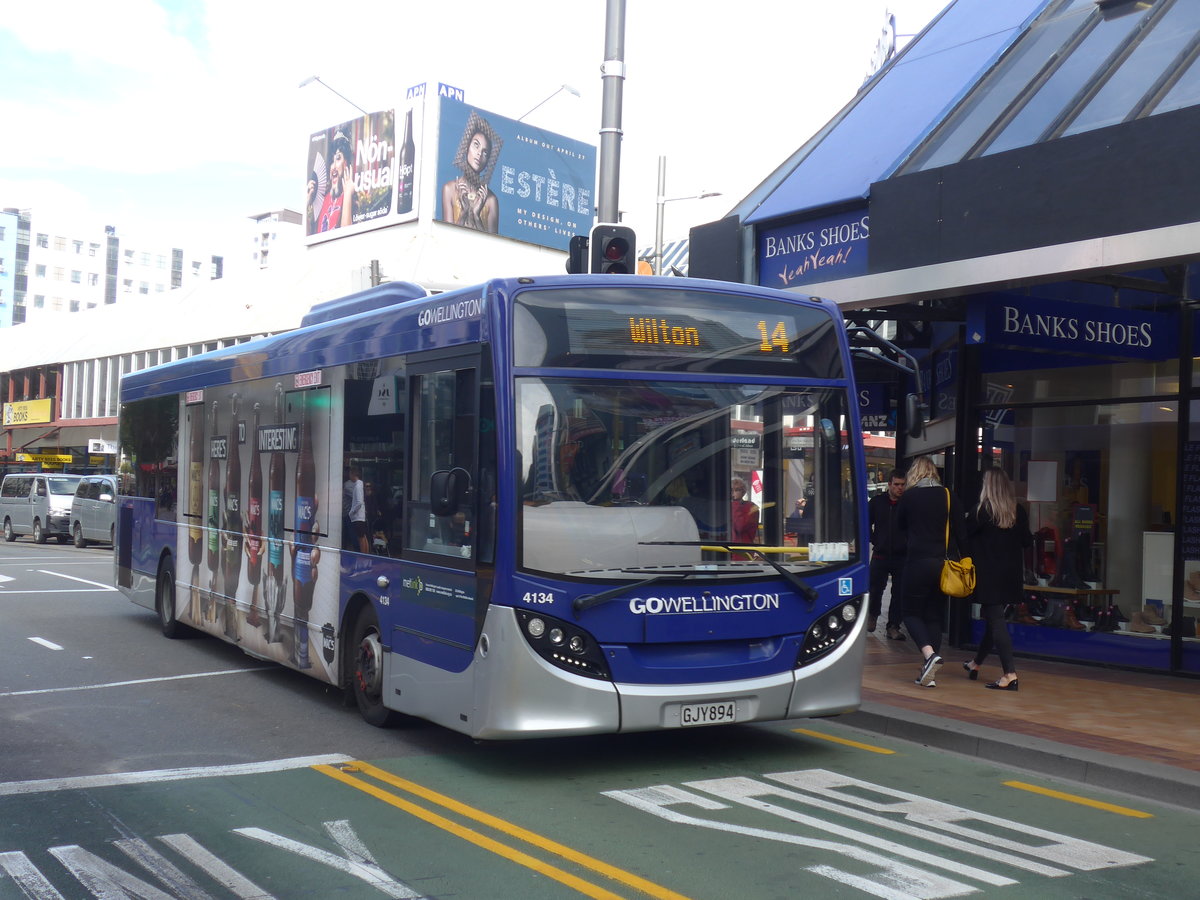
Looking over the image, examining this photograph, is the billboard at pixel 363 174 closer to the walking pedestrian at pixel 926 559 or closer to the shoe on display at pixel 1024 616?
the shoe on display at pixel 1024 616

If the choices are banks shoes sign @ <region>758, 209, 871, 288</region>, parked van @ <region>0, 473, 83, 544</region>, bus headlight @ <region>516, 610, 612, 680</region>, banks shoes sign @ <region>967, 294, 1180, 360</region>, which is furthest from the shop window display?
parked van @ <region>0, 473, 83, 544</region>

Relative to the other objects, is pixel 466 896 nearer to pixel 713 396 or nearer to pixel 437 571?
pixel 437 571

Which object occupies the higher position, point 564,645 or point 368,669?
point 564,645

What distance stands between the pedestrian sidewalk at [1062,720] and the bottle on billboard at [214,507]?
591 centimetres

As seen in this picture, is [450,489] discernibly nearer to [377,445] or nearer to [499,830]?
[377,445]

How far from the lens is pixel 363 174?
62188mm

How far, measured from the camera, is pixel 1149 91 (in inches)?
412

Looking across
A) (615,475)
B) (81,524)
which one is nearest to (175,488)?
(615,475)

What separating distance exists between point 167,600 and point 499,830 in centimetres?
836

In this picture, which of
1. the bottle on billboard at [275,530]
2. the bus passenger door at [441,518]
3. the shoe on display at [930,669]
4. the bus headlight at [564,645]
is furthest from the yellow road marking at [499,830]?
the shoe on display at [930,669]

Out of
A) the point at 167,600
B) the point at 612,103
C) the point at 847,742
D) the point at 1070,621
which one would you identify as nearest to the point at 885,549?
the point at 1070,621

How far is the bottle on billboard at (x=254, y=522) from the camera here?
1062cm

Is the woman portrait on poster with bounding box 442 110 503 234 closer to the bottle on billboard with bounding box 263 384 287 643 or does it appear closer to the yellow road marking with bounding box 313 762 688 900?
the bottle on billboard with bounding box 263 384 287 643

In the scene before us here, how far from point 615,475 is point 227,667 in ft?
19.0
